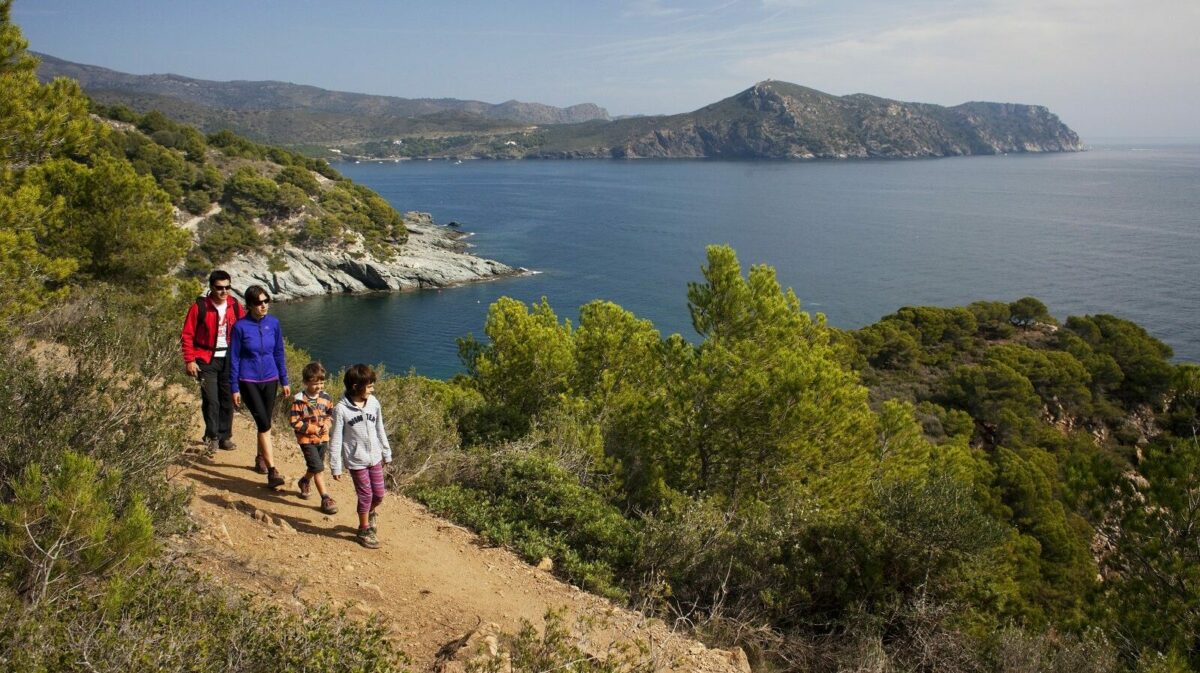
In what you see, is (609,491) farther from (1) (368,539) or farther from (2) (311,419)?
(2) (311,419)

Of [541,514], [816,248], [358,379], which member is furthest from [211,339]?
[816,248]

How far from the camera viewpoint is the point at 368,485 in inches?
224

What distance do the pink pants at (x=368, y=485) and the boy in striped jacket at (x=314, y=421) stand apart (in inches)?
24.0

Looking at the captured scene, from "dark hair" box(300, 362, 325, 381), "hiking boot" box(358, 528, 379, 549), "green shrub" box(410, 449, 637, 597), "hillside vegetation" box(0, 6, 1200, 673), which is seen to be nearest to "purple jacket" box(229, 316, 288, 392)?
"dark hair" box(300, 362, 325, 381)

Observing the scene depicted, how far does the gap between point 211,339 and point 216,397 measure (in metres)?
0.59

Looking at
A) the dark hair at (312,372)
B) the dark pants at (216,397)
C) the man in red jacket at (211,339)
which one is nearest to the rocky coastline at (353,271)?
the dark pants at (216,397)

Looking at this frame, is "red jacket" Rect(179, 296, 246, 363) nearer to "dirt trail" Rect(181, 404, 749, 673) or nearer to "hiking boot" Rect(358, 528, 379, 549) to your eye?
"dirt trail" Rect(181, 404, 749, 673)

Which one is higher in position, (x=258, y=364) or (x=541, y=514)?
(x=258, y=364)

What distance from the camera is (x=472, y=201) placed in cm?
10888

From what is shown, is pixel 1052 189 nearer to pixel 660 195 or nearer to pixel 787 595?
pixel 660 195

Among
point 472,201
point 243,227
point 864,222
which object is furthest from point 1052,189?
point 243,227

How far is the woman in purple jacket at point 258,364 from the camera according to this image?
611cm

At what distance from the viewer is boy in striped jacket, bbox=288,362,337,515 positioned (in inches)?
237

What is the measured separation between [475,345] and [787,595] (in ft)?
32.3
